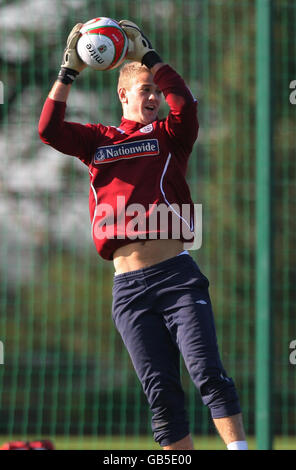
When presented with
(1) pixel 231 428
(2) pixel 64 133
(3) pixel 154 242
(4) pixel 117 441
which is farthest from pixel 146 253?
(4) pixel 117 441

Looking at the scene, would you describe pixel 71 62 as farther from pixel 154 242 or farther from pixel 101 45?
pixel 154 242

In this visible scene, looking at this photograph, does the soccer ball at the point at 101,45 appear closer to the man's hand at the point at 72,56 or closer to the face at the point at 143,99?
the man's hand at the point at 72,56

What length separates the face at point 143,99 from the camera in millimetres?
3584

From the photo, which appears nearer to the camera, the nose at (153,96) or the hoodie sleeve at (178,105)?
the hoodie sleeve at (178,105)

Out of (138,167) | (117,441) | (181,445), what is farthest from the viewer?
(117,441)

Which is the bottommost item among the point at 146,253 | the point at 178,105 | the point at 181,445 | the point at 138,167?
the point at 181,445

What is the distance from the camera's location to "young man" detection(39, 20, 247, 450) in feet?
10.8

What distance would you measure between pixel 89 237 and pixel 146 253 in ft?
6.79

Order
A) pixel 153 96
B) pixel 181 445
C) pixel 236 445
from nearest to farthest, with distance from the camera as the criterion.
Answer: pixel 236 445 → pixel 181 445 → pixel 153 96

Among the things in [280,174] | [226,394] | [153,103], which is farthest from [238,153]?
[226,394]

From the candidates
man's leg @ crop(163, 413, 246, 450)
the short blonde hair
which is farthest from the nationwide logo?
man's leg @ crop(163, 413, 246, 450)

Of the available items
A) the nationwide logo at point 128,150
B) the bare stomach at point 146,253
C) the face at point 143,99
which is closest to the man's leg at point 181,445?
the bare stomach at point 146,253

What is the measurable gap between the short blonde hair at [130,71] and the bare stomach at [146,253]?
29.0 inches

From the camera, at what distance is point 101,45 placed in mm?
3363
